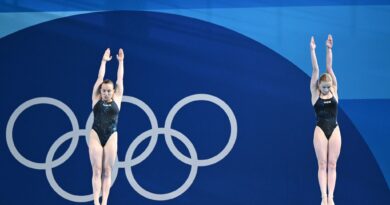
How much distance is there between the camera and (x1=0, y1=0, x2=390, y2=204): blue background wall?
858 centimetres

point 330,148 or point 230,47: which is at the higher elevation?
point 230,47

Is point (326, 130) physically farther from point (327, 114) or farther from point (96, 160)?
point (96, 160)

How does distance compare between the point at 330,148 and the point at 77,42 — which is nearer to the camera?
the point at 330,148

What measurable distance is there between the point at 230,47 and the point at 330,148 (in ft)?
7.65

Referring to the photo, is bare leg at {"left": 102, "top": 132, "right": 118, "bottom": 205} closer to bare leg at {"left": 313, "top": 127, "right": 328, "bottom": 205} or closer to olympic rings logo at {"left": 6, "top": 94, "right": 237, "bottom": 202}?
olympic rings logo at {"left": 6, "top": 94, "right": 237, "bottom": 202}

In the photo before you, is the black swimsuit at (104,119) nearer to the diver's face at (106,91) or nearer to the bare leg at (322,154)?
the diver's face at (106,91)

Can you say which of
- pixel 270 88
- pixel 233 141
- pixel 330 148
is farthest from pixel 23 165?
pixel 330 148

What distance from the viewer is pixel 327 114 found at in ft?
24.2

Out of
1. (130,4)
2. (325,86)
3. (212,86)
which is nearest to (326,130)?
(325,86)

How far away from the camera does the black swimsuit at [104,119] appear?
23.9ft

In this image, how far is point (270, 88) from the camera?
8672mm

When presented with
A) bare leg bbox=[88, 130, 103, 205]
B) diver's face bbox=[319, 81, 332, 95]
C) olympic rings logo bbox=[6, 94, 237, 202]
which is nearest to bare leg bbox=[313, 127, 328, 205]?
diver's face bbox=[319, 81, 332, 95]

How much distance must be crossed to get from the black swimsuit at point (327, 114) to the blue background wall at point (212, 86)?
3.96ft

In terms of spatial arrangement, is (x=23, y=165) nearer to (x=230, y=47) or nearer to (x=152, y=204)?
(x=152, y=204)
